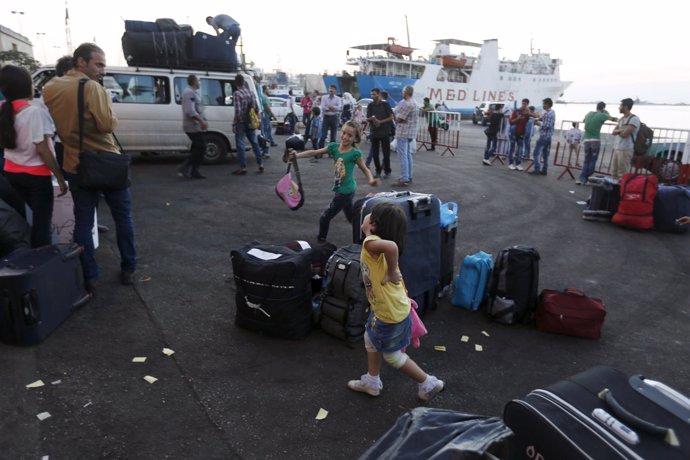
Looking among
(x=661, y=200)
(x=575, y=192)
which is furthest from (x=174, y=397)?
(x=575, y=192)

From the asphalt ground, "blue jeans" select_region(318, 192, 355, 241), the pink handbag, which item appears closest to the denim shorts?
the asphalt ground

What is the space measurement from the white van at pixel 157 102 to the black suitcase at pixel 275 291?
7592mm

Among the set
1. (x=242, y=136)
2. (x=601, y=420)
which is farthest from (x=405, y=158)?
(x=601, y=420)

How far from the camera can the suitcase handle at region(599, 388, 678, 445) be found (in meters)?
1.76

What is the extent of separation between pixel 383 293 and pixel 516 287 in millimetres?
1899

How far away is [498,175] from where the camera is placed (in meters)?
11.8

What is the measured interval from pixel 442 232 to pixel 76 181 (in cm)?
347

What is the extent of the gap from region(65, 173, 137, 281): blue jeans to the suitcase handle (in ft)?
13.8

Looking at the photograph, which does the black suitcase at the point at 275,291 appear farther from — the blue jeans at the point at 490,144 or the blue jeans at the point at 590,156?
the blue jeans at the point at 490,144

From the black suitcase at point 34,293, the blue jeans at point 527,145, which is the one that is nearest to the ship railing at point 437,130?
the blue jeans at point 527,145

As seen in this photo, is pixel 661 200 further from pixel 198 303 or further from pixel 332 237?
pixel 198 303

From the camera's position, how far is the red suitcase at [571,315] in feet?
13.0

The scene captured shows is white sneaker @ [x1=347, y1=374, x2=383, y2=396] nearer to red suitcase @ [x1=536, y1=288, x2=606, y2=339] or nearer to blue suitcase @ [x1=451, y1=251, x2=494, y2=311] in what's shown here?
blue suitcase @ [x1=451, y1=251, x2=494, y2=311]

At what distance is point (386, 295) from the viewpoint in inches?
113
